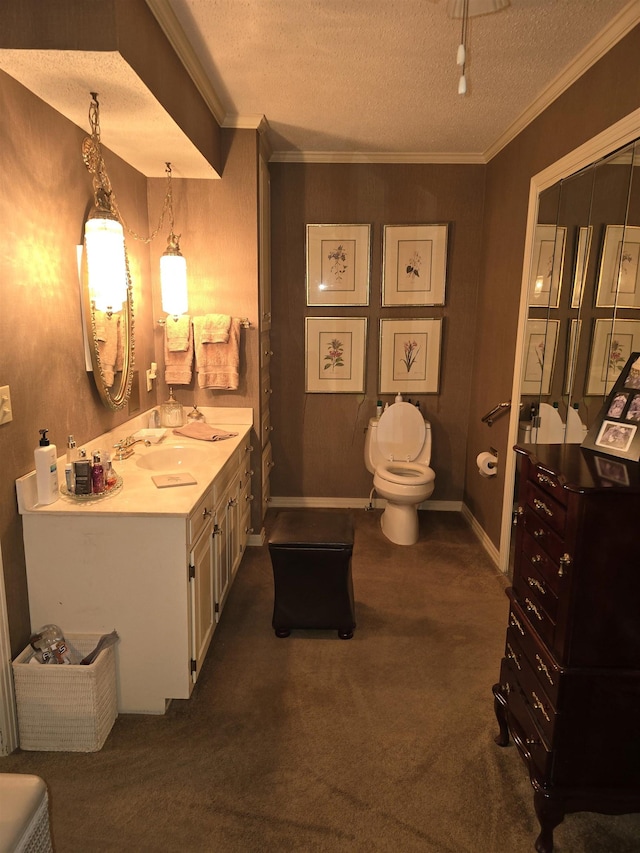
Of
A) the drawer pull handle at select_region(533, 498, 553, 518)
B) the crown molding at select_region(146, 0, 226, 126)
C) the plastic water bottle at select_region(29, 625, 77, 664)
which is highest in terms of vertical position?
the crown molding at select_region(146, 0, 226, 126)

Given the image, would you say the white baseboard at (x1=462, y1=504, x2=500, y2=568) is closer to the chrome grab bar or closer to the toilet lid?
the toilet lid

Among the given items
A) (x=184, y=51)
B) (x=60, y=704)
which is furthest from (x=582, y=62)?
(x=60, y=704)

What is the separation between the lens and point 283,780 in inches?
71.5

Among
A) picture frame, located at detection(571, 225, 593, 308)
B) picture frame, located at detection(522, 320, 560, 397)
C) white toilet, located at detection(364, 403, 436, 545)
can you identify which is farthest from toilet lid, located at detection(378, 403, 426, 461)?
picture frame, located at detection(571, 225, 593, 308)

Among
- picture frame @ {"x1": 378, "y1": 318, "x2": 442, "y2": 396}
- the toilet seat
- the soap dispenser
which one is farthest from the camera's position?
picture frame @ {"x1": 378, "y1": 318, "x2": 442, "y2": 396}

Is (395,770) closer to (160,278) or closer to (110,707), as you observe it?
(110,707)

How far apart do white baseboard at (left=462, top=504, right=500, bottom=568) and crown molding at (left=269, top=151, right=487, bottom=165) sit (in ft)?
8.16

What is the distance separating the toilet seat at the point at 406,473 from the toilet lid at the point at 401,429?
0.09 meters

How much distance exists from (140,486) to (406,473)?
2.11 m

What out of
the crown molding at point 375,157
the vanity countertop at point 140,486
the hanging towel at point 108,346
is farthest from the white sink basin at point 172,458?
the crown molding at point 375,157

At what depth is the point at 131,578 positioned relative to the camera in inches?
78.6

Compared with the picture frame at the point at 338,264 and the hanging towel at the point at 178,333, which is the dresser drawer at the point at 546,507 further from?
the picture frame at the point at 338,264

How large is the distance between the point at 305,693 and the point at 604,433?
1.51 metres

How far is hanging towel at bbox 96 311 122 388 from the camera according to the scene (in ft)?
8.23
